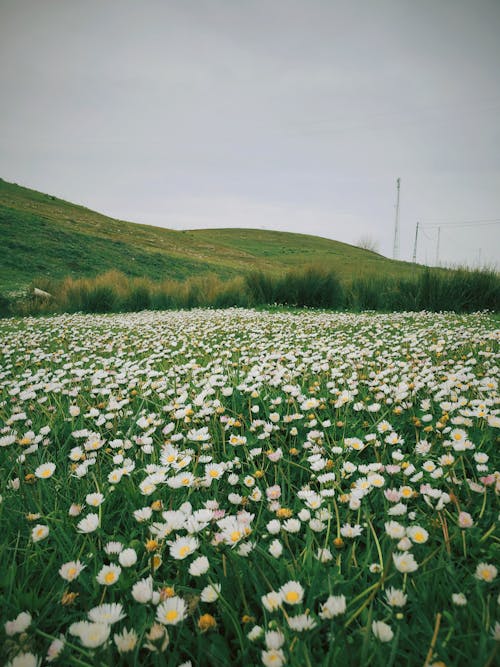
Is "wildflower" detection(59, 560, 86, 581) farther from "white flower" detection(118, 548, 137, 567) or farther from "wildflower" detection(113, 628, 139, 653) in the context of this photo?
"wildflower" detection(113, 628, 139, 653)

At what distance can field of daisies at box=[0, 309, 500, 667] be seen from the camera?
3.14 ft

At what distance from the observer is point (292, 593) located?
1.00 metres

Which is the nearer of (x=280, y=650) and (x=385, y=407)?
(x=280, y=650)

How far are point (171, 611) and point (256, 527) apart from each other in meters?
0.46

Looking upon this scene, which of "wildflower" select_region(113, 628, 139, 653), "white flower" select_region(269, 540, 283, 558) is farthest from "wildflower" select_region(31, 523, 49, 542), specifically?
"white flower" select_region(269, 540, 283, 558)

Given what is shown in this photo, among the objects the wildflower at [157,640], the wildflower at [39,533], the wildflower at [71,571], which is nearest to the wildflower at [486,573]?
the wildflower at [157,640]

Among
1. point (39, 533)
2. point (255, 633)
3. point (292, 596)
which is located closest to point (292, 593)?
point (292, 596)

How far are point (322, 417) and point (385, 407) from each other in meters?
0.46

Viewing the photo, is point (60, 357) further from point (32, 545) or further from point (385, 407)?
point (385, 407)

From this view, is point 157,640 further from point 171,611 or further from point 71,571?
point 71,571

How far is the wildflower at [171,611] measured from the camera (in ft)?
3.09

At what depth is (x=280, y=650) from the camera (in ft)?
2.88

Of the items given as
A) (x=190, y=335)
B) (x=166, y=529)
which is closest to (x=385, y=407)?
(x=166, y=529)

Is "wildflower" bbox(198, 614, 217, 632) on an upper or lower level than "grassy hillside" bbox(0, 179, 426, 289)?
lower
